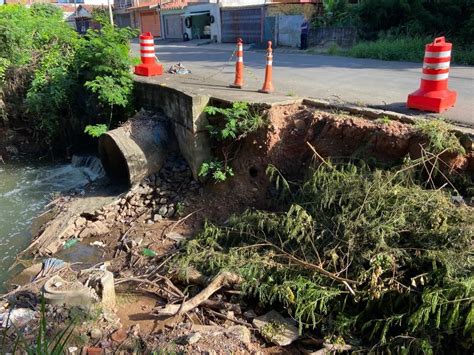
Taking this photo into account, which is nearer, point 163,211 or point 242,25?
point 163,211

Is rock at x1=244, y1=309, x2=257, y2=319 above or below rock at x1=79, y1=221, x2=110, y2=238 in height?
above

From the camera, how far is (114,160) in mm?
8352

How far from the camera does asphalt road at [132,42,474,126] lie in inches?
253

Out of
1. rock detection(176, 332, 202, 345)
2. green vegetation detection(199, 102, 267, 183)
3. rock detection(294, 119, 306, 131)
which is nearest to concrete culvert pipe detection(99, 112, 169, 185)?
green vegetation detection(199, 102, 267, 183)

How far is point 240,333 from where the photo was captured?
4090 mm

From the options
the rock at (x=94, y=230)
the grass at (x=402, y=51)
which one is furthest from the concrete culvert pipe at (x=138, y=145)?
the grass at (x=402, y=51)

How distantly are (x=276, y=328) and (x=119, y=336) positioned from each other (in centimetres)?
158

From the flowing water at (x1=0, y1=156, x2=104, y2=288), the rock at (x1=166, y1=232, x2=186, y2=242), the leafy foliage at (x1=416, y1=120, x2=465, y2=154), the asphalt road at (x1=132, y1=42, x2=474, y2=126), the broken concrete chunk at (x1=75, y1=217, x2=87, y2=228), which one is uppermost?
the asphalt road at (x1=132, y1=42, x2=474, y2=126)

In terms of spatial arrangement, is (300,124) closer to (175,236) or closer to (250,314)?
(175,236)

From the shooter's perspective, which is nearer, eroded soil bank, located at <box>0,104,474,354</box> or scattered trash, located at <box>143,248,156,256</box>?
eroded soil bank, located at <box>0,104,474,354</box>

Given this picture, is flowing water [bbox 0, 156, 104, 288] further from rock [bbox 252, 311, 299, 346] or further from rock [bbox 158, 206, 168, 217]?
rock [bbox 252, 311, 299, 346]

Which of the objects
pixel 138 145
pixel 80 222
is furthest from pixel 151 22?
pixel 80 222

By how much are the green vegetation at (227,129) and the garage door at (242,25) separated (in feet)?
52.5

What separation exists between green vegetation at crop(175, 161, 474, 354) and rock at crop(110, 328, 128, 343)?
1104 mm
